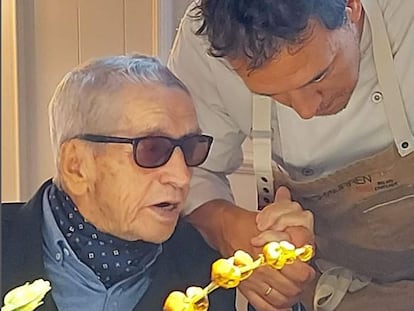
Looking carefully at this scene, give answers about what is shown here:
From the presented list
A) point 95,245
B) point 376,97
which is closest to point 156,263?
point 95,245

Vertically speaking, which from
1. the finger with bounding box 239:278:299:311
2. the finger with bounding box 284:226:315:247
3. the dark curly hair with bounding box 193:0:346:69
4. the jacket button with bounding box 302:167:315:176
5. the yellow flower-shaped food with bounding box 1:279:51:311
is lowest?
the finger with bounding box 239:278:299:311

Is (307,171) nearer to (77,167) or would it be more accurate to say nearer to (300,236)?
(300,236)

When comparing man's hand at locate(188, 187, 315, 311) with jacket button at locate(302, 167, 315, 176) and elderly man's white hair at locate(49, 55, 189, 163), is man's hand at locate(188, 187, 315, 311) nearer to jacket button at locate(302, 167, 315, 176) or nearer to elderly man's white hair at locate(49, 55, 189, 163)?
jacket button at locate(302, 167, 315, 176)

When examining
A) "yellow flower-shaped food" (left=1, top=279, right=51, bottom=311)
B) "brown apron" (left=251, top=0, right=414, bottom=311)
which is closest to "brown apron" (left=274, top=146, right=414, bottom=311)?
"brown apron" (left=251, top=0, right=414, bottom=311)

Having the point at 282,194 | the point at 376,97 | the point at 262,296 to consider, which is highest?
the point at 376,97

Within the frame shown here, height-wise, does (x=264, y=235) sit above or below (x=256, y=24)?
below

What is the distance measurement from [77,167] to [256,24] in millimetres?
232

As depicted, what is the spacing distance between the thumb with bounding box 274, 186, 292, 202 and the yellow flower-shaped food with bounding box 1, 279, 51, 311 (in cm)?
26

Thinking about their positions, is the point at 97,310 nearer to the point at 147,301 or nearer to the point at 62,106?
the point at 147,301

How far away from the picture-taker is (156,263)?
866 mm

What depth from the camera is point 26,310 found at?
768 millimetres

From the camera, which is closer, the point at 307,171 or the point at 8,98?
the point at 8,98

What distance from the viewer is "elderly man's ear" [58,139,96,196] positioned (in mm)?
825

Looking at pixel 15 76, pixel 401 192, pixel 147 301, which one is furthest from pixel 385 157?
pixel 15 76
